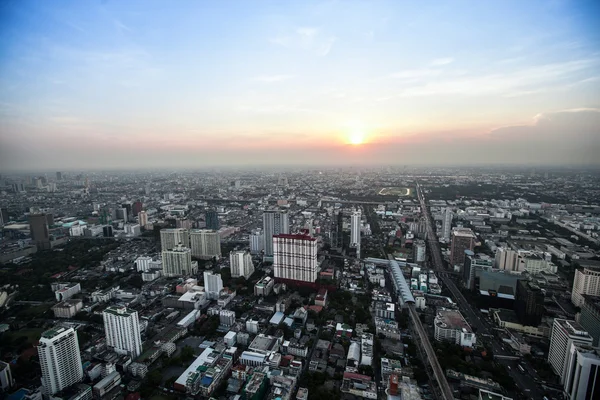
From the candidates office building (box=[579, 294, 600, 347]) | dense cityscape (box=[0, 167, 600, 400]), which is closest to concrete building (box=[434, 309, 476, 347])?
dense cityscape (box=[0, 167, 600, 400])

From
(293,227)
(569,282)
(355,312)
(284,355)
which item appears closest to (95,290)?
(284,355)

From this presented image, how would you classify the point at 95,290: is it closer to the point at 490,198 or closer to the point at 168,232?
the point at 168,232

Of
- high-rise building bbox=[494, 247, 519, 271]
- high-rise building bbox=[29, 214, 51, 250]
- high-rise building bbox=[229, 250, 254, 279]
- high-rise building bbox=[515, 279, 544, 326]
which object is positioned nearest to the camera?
high-rise building bbox=[515, 279, 544, 326]

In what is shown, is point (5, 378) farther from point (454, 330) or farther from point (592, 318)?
point (592, 318)

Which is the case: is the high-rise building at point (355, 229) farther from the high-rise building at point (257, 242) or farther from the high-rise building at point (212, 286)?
the high-rise building at point (212, 286)

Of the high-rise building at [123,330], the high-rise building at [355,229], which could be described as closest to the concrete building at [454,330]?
the high-rise building at [355,229]

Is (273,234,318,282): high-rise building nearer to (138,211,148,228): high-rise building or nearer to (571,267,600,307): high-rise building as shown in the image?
(571,267,600,307): high-rise building

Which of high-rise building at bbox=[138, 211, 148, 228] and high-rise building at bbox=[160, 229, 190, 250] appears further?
high-rise building at bbox=[138, 211, 148, 228]
